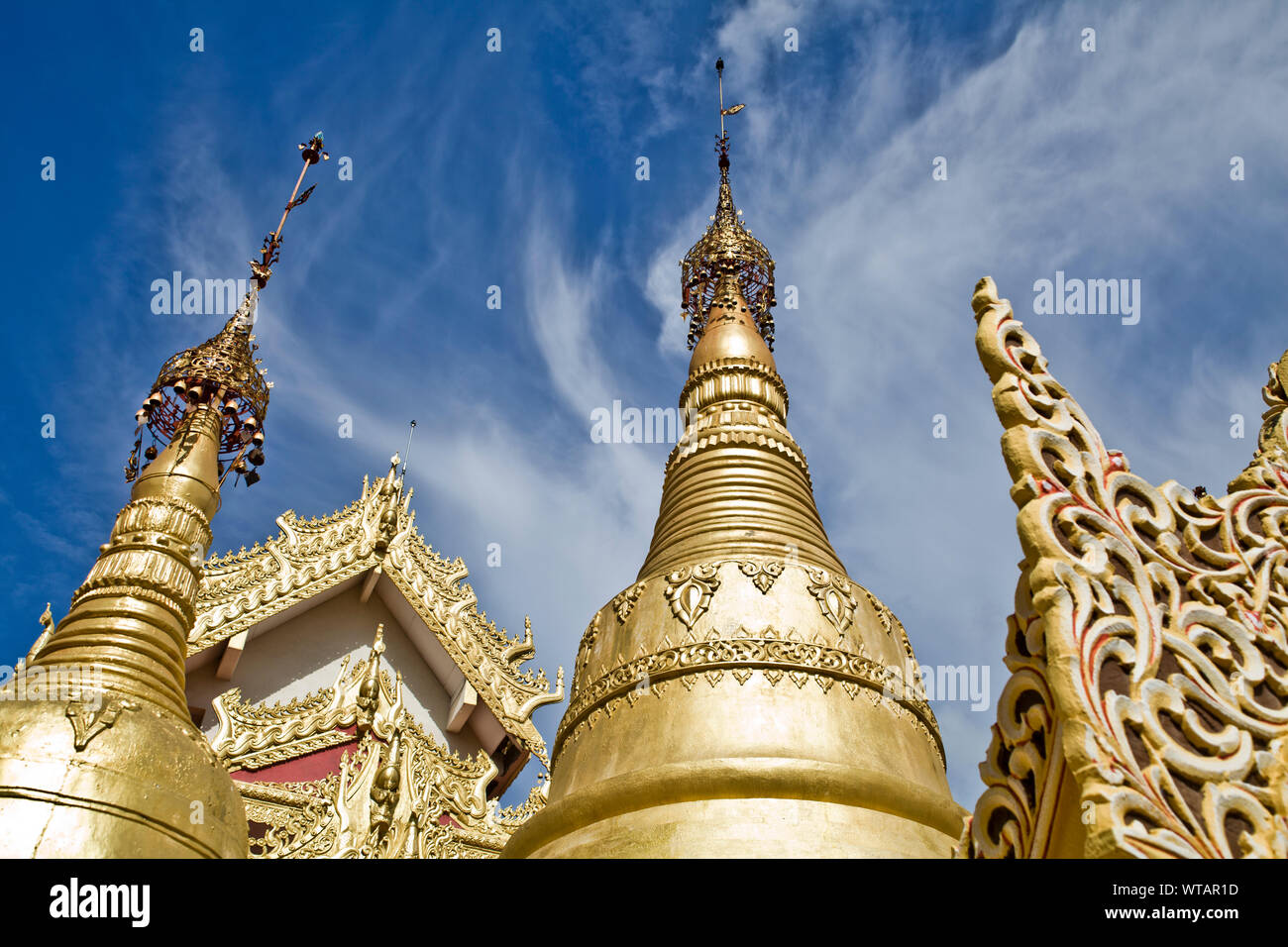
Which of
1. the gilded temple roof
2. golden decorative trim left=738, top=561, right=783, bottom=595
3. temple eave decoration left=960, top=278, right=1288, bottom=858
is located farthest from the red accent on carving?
temple eave decoration left=960, top=278, right=1288, bottom=858

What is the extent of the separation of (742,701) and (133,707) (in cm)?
317

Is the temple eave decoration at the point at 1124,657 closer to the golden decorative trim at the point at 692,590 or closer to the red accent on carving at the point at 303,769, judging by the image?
the golden decorative trim at the point at 692,590

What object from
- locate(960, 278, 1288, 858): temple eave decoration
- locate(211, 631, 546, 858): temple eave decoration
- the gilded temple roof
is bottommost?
locate(960, 278, 1288, 858): temple eave decoration

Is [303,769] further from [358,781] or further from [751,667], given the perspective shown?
[751,667]

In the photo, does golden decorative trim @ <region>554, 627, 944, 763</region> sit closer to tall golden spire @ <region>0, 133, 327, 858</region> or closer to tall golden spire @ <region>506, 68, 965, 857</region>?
tall golden spire @ <region>506, 68, 965, 857</region>

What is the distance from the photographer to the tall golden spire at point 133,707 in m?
5.17

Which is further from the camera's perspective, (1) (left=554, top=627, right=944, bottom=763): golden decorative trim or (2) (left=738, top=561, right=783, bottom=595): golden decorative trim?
(2) (left=738, top=561, right=783, bottom=595): golden decorative trim

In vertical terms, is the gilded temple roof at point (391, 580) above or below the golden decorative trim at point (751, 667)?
above

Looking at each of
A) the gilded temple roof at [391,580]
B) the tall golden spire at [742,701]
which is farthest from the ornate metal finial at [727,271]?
the gilded temple roof at [391,580]

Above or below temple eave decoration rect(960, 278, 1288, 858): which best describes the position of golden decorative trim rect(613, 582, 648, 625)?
above

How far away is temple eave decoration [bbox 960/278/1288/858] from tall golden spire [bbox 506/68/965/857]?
2.29 meters

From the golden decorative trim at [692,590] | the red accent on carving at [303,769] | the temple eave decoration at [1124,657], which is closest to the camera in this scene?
the temple eave decoration at [1124,657]

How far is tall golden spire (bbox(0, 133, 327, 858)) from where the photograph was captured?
5.17m

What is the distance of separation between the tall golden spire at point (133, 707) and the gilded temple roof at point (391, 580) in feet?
7.76
